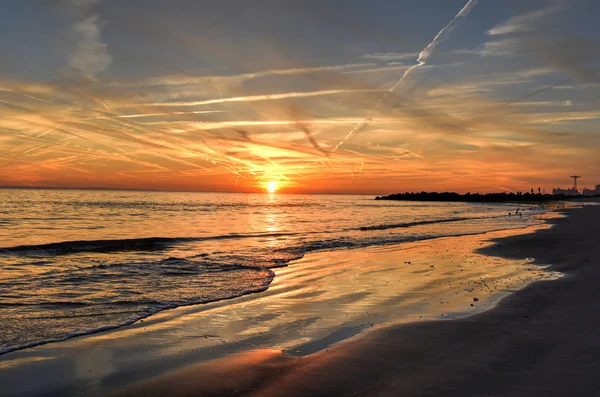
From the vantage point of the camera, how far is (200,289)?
496 inches

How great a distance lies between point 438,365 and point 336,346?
1.65m

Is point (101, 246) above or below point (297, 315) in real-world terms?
below

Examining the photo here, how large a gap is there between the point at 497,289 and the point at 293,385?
8302mm

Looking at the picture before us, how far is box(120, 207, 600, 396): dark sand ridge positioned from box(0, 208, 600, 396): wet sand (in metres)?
0.02

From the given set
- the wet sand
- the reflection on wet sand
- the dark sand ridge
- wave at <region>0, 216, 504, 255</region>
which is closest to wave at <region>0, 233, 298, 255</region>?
wave at <region>0, 216, 504, 255</region>

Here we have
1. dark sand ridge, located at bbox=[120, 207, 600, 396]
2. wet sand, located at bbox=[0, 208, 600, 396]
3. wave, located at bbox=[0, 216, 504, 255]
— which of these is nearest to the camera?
dark sand ridge, located at bbox=[120, 207, 600, 396]

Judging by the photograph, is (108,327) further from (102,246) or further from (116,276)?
(102,246)

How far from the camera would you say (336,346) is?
7035 mm

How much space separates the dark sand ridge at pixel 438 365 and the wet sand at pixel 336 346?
24 millimetres

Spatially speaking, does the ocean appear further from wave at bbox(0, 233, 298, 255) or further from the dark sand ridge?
the dark sand ridge

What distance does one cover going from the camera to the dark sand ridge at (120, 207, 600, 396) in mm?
5301

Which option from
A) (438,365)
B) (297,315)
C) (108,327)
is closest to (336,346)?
(438,365)

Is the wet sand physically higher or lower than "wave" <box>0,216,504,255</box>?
higher

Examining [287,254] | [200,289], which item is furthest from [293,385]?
[287,254]
